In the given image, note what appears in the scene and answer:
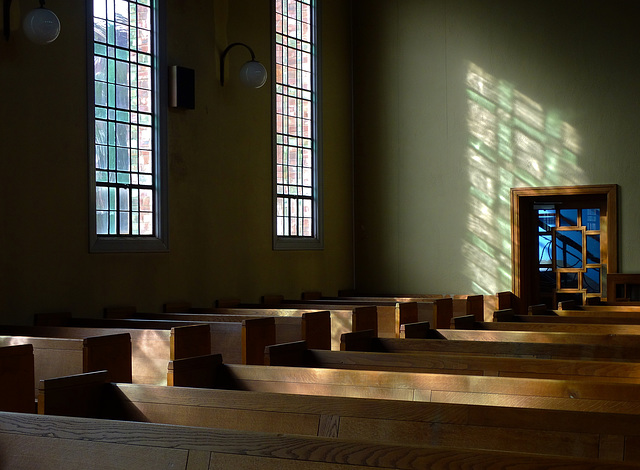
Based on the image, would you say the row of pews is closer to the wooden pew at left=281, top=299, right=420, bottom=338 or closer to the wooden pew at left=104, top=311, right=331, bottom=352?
the wooden pew at left=104, top=311, right=331, bottom=352

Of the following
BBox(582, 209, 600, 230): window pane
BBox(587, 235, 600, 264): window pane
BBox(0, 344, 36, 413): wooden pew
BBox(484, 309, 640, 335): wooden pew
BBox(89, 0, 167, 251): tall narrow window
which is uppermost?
BBox(89, 0, 167, 251): tall narrow window

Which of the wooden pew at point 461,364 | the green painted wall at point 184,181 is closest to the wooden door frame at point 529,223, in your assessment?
the green painted wall at point 184,181

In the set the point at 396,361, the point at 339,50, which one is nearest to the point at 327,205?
the point at 339,50

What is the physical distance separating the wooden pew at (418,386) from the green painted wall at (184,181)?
Answer: 295cm

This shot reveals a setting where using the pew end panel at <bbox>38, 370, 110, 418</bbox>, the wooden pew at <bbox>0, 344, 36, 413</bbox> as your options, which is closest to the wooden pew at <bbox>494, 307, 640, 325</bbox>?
the wooden pew at <bbox>0, 344, 36, 413</bbox>

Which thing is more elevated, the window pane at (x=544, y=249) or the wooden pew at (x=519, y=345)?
the window pane at (x=544, y=249)

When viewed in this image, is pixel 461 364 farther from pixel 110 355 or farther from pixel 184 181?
pixel 184 181

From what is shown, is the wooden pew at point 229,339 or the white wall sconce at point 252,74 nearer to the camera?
the wooden pew at point 229,339

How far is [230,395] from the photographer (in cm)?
290

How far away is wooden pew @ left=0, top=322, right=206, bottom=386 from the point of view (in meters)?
4.42

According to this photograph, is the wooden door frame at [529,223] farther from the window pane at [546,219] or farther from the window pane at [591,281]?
the window pane at [591,281]

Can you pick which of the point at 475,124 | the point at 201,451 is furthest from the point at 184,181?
the point at 201,451

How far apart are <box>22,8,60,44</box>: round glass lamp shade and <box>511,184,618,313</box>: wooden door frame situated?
5222mm

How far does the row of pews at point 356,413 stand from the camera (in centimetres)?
205
